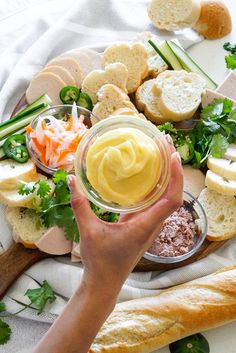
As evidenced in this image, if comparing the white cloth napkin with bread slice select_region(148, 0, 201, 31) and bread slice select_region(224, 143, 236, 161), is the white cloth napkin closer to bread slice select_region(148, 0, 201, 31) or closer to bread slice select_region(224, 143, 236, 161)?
bread slice select_region(148, 0, 201, 31)

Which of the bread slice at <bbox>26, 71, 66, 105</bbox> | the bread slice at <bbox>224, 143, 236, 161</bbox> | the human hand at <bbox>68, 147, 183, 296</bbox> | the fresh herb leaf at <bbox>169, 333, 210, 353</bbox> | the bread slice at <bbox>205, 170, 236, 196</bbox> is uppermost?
the human hand at <bbox>68, 147, 183, 296</bbox>

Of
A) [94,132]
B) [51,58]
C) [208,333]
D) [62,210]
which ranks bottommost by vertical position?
[208,333]

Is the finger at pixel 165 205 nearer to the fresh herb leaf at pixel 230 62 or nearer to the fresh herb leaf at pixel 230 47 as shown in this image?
the fresh herb leaf at pixel 230 62

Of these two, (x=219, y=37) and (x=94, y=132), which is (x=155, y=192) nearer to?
(x=94, y=132)

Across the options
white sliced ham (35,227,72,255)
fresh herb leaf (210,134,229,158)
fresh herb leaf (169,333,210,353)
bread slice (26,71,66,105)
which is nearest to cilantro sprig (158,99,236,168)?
fresh herb leaf (210,134,229,158)

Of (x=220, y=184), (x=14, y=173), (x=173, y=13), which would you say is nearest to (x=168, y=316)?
(x=220, y=184)

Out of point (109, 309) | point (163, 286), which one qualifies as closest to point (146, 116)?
point (163, 286)
